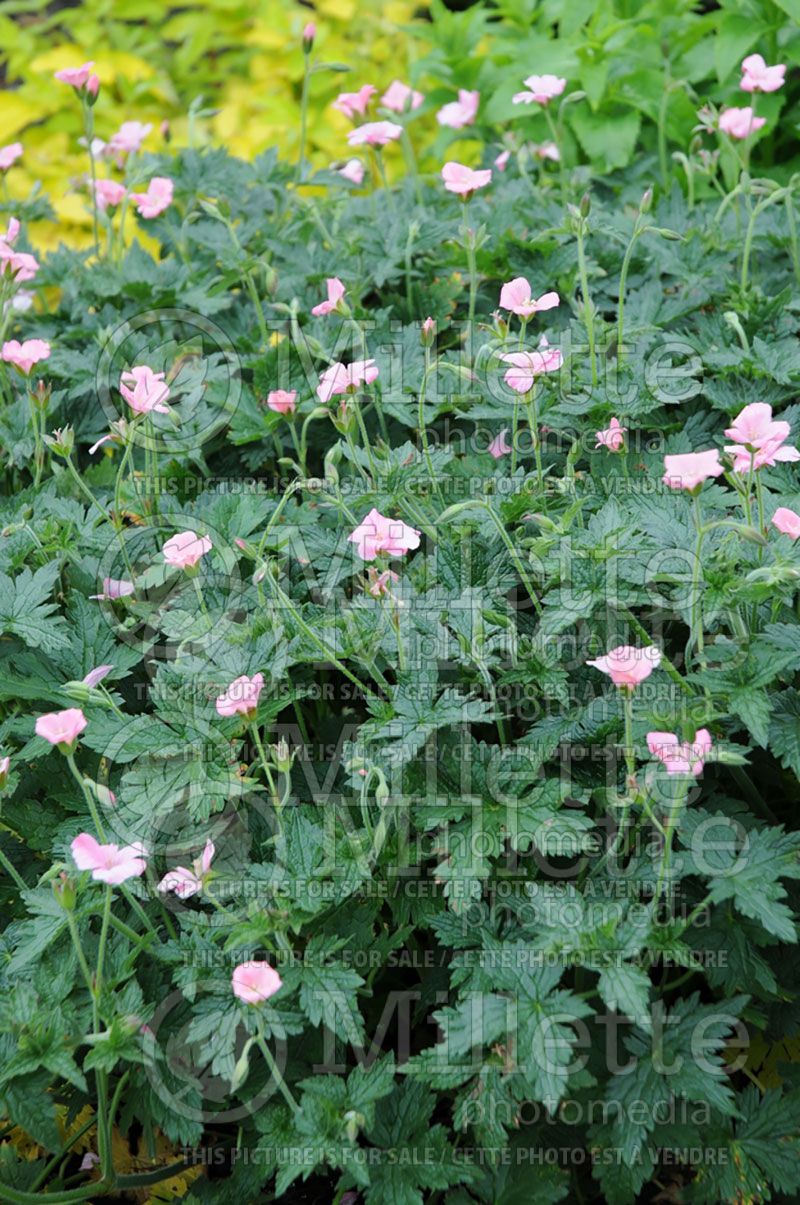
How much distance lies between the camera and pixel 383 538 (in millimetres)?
1592

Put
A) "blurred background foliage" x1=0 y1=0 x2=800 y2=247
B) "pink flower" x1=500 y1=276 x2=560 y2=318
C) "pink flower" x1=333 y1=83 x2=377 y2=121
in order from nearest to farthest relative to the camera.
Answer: "pink flower" x1=500 y1=276 x2=560 y2=318, "pink flower" x1=333 y1=83 x2=377 y2=121, "blurred background foliage" x1=0 y1=0 x2=800 y2=247

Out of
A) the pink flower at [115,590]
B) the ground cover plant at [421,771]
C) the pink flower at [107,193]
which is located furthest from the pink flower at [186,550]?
the pink flower at [107,193]

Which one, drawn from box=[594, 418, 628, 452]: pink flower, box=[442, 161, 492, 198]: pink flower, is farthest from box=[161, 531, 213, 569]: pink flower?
box=[442, 161, 492, 198]: pink flower

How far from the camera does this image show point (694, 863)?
1.47 meters

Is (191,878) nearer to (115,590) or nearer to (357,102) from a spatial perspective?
(115,590)

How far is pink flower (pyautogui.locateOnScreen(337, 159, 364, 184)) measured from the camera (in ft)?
8.75

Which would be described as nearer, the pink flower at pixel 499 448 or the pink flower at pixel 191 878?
the pink flower at pixel 191 878

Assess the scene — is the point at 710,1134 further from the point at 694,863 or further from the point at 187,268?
the point at 187,268

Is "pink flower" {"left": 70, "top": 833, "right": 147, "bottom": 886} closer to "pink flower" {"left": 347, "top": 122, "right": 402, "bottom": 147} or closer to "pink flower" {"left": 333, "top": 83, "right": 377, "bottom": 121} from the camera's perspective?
"pink flower" {"left": 347, "top": 122, "right": 402, "bottom": 147}

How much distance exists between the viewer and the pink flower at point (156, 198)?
2.52m

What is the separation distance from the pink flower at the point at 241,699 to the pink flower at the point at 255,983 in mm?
315

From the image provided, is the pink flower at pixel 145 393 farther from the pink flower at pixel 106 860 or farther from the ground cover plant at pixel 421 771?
the pink flower at pixel 106 860

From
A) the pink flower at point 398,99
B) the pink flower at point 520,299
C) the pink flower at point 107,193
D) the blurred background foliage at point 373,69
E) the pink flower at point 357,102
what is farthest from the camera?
the blurred background foliage at point 373,69

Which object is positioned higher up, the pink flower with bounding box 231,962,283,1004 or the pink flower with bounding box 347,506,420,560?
the pink flower with bounding box 347,506,420,560
